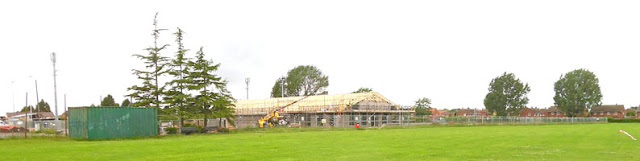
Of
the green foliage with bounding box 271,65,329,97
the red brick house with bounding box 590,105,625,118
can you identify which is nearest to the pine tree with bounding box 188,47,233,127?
the green foliage with bounding box 271,65,329,97

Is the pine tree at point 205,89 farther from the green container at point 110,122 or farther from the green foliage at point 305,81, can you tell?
the green foliage at point 305,81

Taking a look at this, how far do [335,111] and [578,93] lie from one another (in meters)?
78.2

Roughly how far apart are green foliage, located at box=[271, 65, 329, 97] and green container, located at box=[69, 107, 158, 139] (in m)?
69.5

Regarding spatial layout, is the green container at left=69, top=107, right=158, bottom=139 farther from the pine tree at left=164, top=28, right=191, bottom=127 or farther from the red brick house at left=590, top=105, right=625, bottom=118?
the red brick house at left=590, top=105, right=625, bottom=118

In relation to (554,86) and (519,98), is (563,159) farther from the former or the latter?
(554,86)

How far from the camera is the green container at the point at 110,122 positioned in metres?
33.3

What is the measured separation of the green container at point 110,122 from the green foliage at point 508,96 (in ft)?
318

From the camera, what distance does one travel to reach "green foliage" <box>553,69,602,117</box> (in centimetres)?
11731

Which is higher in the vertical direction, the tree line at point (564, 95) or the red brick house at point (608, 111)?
the tree line at point (564, 95)

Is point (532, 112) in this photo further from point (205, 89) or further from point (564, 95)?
point (205, 89)

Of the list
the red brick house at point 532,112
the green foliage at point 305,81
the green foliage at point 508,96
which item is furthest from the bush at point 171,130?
the red brick house at point 532,112

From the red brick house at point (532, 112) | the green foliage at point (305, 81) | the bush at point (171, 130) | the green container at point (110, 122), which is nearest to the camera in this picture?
the green container at point (110, 122)

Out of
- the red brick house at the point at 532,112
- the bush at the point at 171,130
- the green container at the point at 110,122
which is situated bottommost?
the red brick house at the point at 532,112

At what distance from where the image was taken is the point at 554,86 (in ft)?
403
